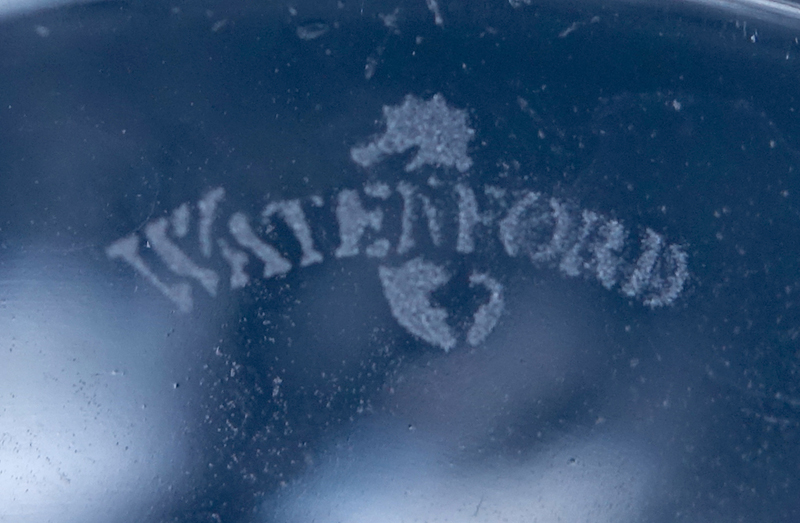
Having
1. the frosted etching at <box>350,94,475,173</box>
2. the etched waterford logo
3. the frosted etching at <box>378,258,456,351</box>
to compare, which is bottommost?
the frosted etching at <box>378,258,456,351</box>

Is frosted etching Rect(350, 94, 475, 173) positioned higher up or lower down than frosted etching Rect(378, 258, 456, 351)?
higher up

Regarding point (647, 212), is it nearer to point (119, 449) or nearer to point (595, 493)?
point (595, 493)

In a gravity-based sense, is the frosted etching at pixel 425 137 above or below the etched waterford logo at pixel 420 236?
above

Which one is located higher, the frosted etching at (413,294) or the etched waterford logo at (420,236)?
the etched waterford logo at (420,236)

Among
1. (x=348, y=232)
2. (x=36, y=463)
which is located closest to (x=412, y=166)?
(x=348, y=232)

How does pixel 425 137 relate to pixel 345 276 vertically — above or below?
above

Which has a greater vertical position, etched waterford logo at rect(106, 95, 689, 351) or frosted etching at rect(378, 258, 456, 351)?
etched waterford logo at rect(106, 95, 689, 351)

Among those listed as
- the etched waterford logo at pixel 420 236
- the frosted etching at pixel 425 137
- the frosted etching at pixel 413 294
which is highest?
the frosted etching at pixel 425 137
